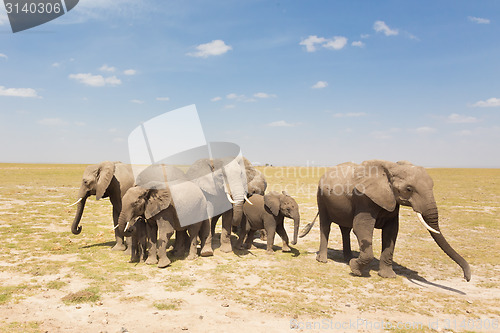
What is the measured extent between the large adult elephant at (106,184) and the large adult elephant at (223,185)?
2.38 m

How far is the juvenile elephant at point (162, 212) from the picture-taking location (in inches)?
339

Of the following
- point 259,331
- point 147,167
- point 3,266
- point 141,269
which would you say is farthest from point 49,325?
point 147,167

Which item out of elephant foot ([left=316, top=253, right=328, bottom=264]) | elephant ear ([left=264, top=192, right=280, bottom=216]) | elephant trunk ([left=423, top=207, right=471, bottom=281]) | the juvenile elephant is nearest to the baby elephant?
elephant ear ([left=264, top=192, right=280, bottom=216])

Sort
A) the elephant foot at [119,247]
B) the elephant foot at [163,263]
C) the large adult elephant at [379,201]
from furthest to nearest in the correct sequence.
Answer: the elephant foot at [119,247], the elephant foot at [163,263], the large adult elephant at [379,201]

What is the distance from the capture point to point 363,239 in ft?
26.9

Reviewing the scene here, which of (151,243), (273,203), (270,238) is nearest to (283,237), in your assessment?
(270,238)

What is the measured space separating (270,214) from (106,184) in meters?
5.70

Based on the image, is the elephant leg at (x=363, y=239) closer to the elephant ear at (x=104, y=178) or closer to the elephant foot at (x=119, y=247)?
the elephant foot at (x=119, y=247)

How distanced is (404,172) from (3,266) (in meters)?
11.2

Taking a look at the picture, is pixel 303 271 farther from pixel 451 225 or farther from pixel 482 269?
pixel 451 225

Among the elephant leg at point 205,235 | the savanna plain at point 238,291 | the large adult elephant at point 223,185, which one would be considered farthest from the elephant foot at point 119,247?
the large adult elephant at point 223,185

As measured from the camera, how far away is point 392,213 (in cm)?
843

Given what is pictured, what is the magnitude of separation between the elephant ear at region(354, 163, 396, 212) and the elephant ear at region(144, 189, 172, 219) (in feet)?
17.8

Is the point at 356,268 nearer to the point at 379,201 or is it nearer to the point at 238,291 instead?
the point at 379,201
